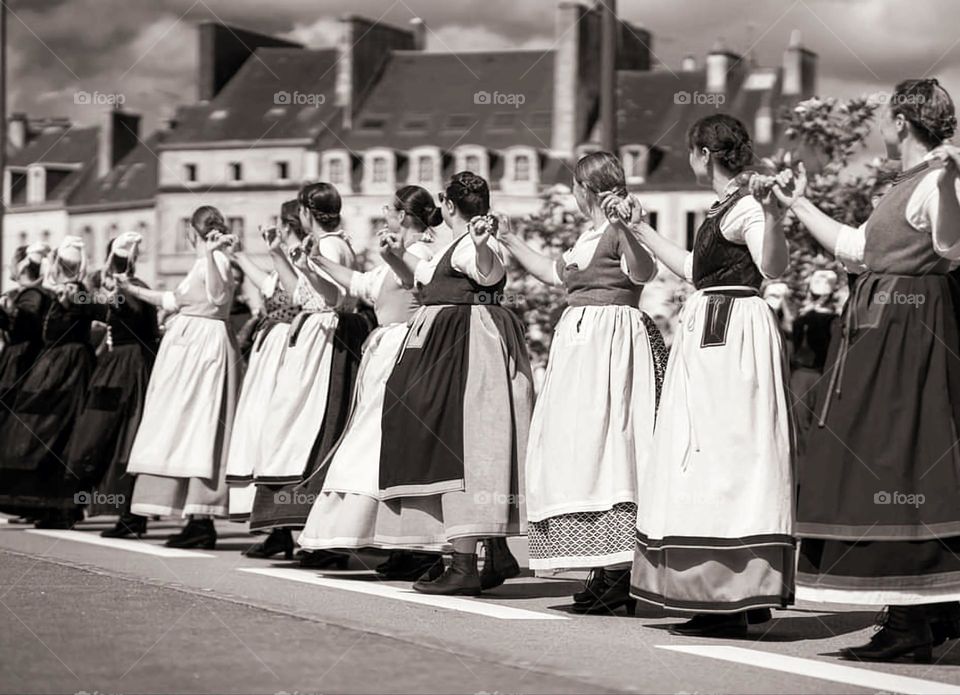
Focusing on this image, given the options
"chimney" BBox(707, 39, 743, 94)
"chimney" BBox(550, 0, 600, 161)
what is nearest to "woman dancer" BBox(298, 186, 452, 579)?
"chimney" BBox(550, 0, 600, 161)

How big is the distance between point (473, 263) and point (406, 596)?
5.45ft

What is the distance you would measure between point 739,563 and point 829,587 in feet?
1.81

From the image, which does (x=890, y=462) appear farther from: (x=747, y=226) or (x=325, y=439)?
(x=325, y=439)

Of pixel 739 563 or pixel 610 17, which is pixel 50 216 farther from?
pixel 739 563

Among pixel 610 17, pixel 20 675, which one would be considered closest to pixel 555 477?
pixel 20 675

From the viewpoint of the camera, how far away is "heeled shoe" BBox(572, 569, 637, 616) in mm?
8461

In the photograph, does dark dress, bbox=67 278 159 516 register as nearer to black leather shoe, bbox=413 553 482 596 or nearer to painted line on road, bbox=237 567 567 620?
painted line on road, bbox=237 567 567 620

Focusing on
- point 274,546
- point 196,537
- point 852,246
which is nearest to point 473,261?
point 852,246

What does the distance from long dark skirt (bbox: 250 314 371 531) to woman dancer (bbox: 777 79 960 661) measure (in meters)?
4.29

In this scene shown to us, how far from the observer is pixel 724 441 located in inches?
296

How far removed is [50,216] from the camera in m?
85.6

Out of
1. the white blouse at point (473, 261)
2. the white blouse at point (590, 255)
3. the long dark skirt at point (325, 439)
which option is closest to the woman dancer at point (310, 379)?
the long dark skirt at point (325, 439)

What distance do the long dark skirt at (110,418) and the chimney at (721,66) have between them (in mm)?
58024

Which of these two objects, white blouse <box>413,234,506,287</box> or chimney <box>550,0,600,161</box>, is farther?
chimney <box>550,0,600,161</box>
